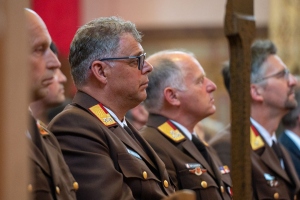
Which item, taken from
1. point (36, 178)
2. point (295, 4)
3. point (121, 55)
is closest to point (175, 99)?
point (121, 55)

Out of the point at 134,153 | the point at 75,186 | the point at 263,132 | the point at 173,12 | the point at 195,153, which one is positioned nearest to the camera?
the point at 75,186

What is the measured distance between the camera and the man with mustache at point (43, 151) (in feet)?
8.45

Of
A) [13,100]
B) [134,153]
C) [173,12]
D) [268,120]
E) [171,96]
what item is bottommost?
[173,12]

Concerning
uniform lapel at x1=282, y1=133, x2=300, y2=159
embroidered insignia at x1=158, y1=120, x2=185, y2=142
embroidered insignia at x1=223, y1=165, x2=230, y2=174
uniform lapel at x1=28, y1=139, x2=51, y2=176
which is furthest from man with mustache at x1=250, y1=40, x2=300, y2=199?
uniform lapel at x1=28, y1=139, x2=51, y2=176

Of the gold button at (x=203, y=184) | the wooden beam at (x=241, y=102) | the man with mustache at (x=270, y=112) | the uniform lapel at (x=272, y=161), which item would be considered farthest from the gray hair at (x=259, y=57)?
the wooden beam at (x=241, y=102)

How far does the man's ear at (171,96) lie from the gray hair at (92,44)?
76cm

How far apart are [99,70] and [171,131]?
2.43 ft

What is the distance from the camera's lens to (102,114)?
3.08 meters

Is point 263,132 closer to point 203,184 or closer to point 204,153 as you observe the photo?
point 204,153

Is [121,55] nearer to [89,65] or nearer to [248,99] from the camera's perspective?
[89,65]

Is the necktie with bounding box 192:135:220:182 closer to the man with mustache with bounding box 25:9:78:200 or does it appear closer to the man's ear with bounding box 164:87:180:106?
the man's ear with bounding box 164:87:180:106

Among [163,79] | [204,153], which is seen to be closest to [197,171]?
[204,153]

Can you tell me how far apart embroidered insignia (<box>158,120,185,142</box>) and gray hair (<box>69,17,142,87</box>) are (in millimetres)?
700

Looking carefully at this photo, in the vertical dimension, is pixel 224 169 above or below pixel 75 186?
below
